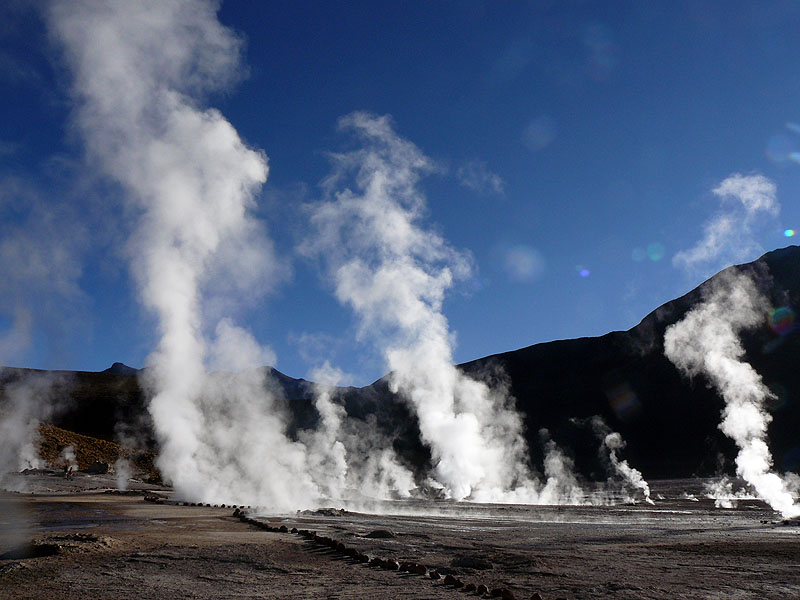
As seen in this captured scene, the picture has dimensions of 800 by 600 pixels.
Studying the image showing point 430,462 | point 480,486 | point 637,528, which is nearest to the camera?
→ point 637,528

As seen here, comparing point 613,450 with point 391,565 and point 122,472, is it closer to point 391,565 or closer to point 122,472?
point 122,472

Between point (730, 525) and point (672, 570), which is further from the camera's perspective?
point (730, 525)

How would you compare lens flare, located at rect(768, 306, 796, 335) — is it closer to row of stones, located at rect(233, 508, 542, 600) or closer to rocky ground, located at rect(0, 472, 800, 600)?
rocky ground, located at rect(0, 472, 800, 600)

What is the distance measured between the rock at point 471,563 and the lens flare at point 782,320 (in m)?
103

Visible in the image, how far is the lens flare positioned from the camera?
325 feet

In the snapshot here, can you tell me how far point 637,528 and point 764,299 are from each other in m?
102

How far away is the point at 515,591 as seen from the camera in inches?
452

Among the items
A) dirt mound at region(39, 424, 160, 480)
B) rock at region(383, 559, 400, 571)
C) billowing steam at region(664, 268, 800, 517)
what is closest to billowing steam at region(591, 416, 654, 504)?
billowing steam at region(664, 268, 800, 517)

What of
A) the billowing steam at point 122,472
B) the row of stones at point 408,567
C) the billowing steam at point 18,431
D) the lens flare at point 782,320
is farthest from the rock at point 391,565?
the lens flare at point 782,320

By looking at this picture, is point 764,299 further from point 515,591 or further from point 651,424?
point 515,591

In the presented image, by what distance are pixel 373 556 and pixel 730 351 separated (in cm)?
9997

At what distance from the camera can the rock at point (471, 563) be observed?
559 inches

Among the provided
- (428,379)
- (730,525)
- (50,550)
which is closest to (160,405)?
(50,550)

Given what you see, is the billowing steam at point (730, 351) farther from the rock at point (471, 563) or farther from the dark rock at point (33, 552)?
the dark rock at point (33, 552)
